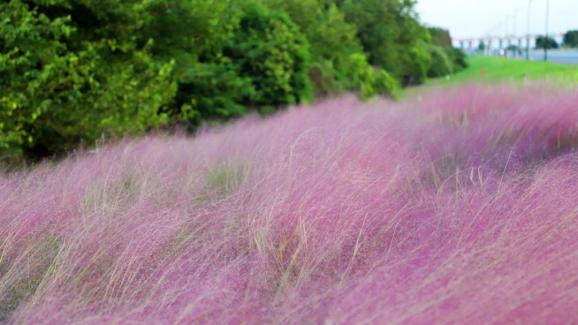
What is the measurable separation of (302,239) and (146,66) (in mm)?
7456

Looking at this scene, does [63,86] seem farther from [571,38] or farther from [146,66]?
[571,38]

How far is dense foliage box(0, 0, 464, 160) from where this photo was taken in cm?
725

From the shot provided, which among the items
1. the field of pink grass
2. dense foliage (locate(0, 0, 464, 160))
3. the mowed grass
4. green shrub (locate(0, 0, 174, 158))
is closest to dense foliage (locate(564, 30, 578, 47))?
the mowed grass

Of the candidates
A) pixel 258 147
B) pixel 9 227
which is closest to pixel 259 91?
pixel 258 147

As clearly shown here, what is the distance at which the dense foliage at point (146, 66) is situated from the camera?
7250 mm

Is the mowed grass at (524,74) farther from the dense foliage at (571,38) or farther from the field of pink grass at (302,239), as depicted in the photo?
the dense foliage at (571,38)

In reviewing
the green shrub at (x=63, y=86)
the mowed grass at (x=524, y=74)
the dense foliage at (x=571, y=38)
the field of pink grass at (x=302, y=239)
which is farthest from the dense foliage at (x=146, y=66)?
the dense foliage at (x=571, y=38)

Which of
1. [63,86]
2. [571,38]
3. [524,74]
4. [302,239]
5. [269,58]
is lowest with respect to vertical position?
[571,38]

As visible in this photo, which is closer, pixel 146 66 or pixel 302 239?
pixel 302 239

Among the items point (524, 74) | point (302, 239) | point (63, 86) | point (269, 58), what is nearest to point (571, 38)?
point (269, 58)

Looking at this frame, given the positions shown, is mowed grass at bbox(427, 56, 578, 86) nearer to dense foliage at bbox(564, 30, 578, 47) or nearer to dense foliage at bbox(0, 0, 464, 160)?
dense foliage at bbox(0, 0, 464, 160)

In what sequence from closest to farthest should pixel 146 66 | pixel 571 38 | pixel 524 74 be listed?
pixel 146 66 → pixel 524 74 → pixel 571 38

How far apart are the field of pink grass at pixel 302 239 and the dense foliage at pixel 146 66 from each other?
315 centimetres

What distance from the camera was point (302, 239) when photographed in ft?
8.29
